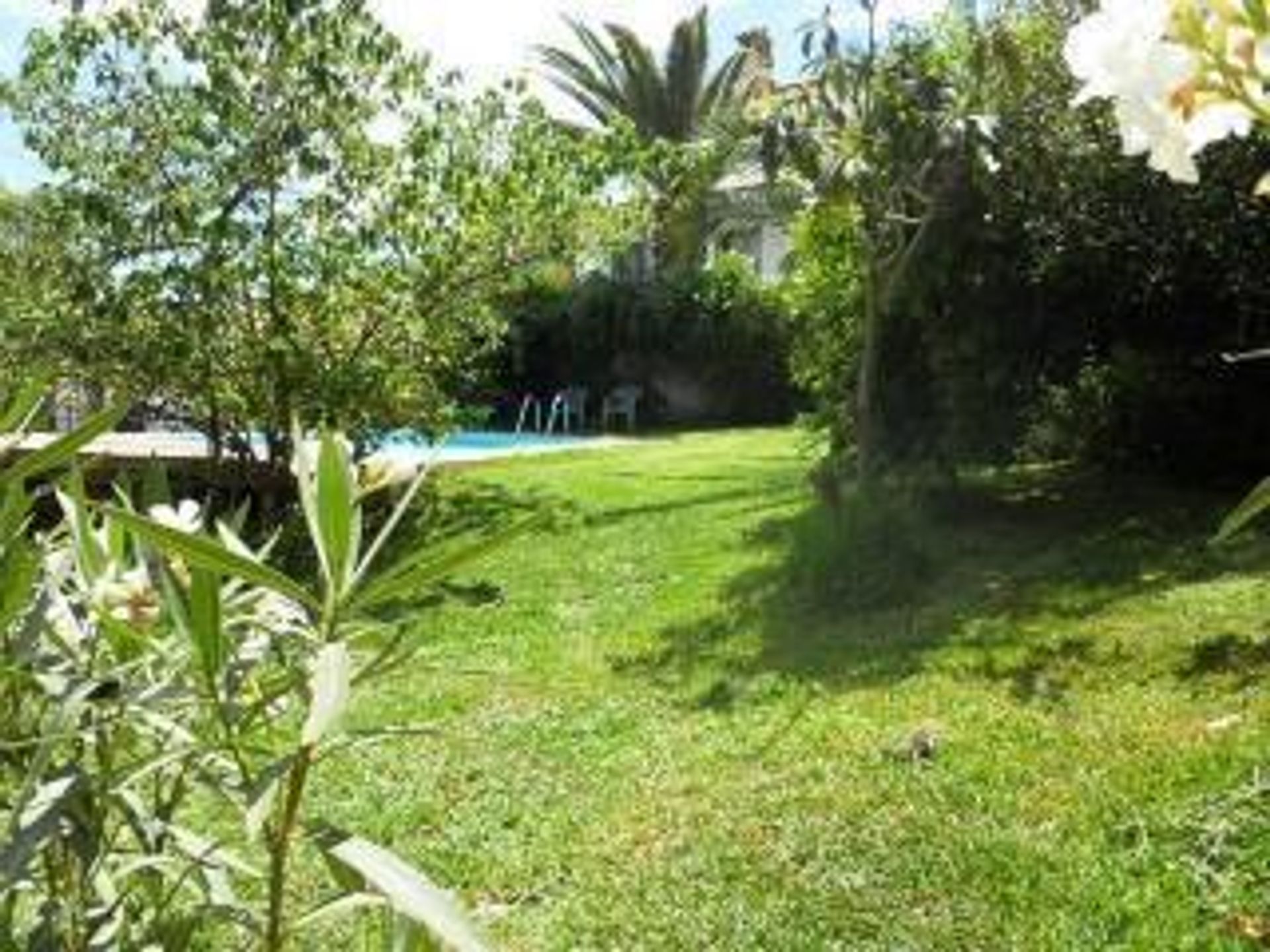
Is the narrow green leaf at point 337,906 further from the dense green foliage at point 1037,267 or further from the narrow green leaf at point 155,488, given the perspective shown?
the dense green foliage at point 1037,267

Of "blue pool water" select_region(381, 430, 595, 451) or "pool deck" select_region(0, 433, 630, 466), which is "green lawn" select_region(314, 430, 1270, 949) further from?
"blue pool water" select_region(381, 430, 595, 451)

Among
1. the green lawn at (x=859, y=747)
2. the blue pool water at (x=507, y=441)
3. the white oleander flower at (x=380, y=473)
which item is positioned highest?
the white oleander flower at (x=380, y=473)

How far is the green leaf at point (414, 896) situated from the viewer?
189 centimetres

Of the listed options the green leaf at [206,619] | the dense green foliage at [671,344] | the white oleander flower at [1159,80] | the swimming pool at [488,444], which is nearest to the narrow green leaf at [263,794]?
the green leaf at [206,619]

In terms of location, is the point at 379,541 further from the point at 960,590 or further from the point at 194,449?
the point at 194,449

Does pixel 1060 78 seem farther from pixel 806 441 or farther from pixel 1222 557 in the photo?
pixel 806 441

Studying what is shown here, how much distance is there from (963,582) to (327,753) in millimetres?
7823

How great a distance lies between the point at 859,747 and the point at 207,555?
5.01m

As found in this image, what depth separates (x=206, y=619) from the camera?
7.23 feet

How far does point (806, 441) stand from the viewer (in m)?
15.4

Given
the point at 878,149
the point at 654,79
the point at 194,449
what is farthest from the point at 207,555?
the point at 654,79

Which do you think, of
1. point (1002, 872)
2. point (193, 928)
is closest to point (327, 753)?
point (193, 928)

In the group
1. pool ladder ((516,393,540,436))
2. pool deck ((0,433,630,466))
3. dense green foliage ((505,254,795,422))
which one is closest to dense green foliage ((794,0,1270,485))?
pool deck ((0,433,630,466))

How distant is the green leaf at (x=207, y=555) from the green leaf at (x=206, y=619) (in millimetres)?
59
